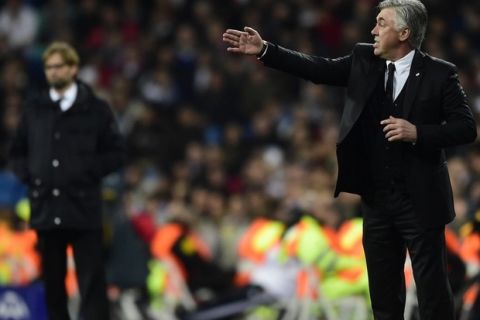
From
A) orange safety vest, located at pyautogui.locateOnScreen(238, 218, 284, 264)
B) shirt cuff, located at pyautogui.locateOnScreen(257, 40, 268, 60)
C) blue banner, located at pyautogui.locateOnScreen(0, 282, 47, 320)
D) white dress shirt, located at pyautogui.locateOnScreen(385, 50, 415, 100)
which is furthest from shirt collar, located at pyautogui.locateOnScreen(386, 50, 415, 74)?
orange safety vest, located at pyautogui.locateOnScreen(238, 218, 284, 264)

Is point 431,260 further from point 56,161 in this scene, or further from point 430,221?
point 56,161

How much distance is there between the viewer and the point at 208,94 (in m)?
15.2

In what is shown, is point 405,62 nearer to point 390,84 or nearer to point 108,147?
point 390,84

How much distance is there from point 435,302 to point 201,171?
25.5 feet

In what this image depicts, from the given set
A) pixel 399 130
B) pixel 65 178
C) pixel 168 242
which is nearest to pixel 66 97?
pixel 65 178

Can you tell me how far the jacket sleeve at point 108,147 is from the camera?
7.97m

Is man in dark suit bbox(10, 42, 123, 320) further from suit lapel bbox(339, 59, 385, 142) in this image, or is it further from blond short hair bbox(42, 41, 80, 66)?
suit lapel bbox(339, 59, 385, 142)

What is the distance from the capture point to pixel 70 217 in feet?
25.4

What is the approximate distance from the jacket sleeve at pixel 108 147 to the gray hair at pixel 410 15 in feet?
8.34

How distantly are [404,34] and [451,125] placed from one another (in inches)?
19.8

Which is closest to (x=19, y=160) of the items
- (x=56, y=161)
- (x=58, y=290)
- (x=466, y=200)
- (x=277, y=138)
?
(x=56, y=161)

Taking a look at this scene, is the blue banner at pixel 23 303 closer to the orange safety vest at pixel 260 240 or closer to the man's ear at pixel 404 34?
the orange safety vest at pixel 260 240

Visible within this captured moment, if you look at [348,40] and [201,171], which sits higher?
[348,40]

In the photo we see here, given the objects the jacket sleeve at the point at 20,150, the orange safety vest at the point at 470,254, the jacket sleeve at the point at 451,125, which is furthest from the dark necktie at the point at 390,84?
the orange safety vest at the point at 470,254
